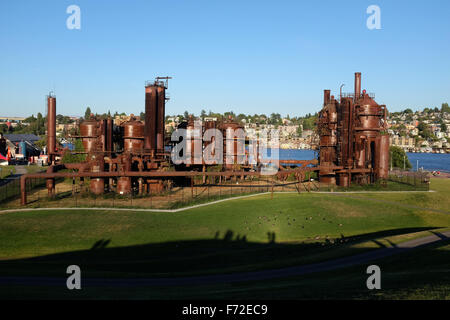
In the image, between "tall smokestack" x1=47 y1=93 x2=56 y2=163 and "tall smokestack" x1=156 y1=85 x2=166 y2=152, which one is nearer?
"tall smokestack" x1=156 y1=85 x2=166 y2=152

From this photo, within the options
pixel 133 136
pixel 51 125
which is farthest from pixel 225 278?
pixel 51 125

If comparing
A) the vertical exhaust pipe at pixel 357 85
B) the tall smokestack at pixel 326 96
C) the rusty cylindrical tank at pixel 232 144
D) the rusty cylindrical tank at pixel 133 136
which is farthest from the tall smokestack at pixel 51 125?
the vertical exhaust pipe at pixel 357 85

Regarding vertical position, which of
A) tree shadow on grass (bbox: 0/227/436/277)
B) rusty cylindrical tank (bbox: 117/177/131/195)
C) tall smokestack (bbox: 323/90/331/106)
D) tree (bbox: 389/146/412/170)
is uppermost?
tall smokestack (bbox: 323/90/331/106)

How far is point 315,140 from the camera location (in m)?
65.0

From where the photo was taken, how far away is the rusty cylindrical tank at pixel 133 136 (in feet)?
177

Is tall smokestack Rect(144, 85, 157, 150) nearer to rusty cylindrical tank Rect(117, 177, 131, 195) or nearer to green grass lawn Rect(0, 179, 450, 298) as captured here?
rusty cylindrical tank Rect(117, 177, 131, 195)

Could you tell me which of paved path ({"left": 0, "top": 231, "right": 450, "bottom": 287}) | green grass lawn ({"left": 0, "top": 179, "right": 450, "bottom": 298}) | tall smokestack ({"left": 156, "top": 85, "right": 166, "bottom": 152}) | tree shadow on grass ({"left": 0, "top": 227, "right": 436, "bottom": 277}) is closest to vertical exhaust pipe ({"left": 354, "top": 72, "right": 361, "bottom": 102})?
green grass lawn ({"left": 0, "top": 179, "right": 450, "bottom": 298})

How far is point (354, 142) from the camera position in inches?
2229

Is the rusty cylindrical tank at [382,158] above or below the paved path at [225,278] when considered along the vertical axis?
above

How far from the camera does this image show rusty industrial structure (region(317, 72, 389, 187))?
55.2 m

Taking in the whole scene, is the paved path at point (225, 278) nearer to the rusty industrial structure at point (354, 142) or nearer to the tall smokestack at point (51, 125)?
the rusty industrial structure at point (354, 142)

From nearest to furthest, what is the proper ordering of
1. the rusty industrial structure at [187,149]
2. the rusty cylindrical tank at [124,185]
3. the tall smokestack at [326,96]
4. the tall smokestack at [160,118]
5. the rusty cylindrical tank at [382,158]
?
the rusty cylindrical tank at [124,185]
the rusty industrial structure at [187,149]
the rusty cylindrical tank at [382,158]
the tall smokestack at [160,118]
the tall smokestack at [326,96]
